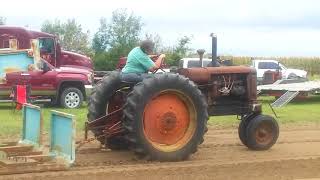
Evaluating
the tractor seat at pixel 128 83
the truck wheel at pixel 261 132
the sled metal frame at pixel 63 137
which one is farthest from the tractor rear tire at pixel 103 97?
the truck wheel at pixel 261 132

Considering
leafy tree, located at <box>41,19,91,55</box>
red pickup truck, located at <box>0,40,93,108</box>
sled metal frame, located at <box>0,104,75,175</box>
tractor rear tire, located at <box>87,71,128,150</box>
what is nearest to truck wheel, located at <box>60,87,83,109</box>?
red pickup truck, located at <box>0,40,93,108</box>

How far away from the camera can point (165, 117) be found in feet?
30.6

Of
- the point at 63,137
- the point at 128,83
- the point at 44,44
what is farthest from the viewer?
Answer: the point at 44,44

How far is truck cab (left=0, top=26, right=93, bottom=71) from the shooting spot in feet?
70.9

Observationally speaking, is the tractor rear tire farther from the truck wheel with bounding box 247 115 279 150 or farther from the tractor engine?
the truck wheel with bounding box 247 115 279 150

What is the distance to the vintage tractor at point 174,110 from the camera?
29.5 ft

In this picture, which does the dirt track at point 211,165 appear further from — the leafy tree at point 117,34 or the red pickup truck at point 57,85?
the leafy tree at point 117,34

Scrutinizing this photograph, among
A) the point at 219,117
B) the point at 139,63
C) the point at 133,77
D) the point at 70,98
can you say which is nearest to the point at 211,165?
the point at 133,77

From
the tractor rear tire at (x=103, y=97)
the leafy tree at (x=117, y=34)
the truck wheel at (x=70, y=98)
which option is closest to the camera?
the tractor rear tire at (x=103, y=97)

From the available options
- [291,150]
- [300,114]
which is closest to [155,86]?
[291,150]

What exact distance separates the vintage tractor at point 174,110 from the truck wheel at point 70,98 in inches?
386

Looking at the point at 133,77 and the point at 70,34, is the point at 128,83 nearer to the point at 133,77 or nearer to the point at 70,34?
the point at 133,77

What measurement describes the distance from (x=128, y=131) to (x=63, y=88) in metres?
11.6

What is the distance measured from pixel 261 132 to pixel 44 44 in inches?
526
